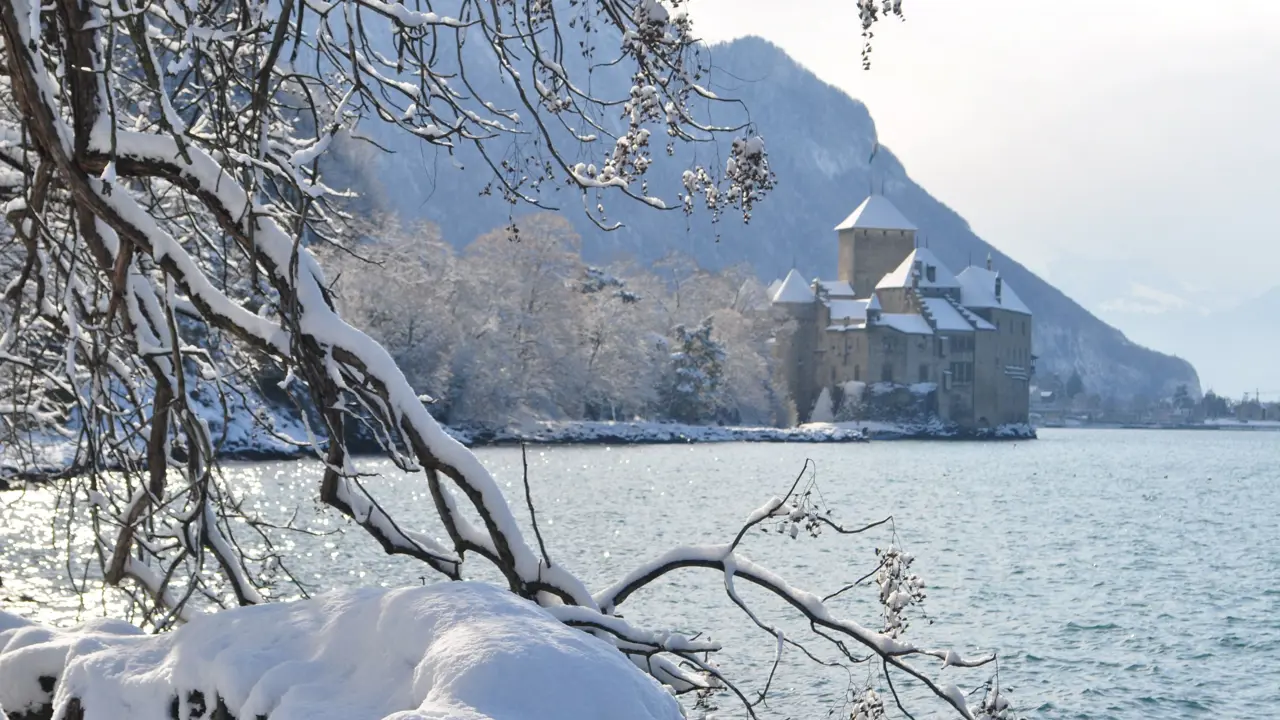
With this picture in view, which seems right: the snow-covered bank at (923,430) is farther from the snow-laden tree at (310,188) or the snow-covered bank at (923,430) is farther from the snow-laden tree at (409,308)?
the snow-laden tree at (310,188)

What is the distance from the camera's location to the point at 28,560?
18.0m

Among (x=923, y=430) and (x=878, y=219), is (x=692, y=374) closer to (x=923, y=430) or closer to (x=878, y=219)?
(x=923, y=430)

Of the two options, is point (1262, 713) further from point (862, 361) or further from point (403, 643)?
point (862, 361)

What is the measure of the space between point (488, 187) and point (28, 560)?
1522cm

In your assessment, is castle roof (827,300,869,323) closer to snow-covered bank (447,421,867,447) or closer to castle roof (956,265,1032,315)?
castle roof (956,265,1032,315)

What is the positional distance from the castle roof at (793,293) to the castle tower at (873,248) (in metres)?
6.24

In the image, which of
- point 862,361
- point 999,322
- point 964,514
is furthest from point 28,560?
point 999,322

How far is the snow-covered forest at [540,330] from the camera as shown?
160 ft

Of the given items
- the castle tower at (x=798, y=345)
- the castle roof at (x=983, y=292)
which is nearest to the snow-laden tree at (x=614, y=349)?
the castle tower at (x=798, y=345)

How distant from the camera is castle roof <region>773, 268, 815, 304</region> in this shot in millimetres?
98125

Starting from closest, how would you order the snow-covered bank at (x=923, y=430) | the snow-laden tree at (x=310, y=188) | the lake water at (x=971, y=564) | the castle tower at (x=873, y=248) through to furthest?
the snow-laden tree at (x=310, y=188) < the lake water at (x=971, y=564) < the snow-covered bank at (x=923, y=430) < the castle tower at (x=873, y=248)

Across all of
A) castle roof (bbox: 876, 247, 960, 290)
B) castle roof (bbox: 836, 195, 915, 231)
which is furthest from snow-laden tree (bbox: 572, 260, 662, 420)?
castle roof (bbox: 836, 195, 915, 231)

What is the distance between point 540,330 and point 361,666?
177ft

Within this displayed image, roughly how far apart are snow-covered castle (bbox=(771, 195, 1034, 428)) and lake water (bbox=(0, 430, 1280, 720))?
144 feet
